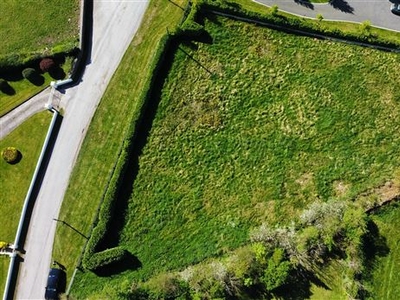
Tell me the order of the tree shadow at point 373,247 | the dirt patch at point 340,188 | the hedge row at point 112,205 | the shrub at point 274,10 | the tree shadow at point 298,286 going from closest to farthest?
the hedge row at point 112,205
the tree shadow at point 298,286
the tree shadow at point 373,247
the dirt patch at point 340,188
the shrub at point 274,10

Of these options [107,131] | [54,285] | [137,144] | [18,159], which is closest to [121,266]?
[54,285]

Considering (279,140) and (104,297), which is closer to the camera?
(104,297)

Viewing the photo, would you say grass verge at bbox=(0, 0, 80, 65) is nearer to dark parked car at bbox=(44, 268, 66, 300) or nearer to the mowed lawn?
the mowed lawn

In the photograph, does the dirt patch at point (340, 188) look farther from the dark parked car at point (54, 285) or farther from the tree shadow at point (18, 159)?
the tree shadow at point (18, 159)

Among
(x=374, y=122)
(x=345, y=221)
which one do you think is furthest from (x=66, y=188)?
(x=374, y=122)

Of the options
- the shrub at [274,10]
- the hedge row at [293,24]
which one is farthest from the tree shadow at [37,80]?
the shrub at [274,10]

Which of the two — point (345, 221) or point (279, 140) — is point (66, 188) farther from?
point (345, 221)

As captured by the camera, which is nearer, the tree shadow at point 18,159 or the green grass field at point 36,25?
the tree shadow at point 18,159

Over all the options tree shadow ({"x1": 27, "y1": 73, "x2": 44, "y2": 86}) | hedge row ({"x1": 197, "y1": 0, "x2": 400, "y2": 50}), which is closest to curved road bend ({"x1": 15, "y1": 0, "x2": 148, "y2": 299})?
tree shadow ({"x1": 27, "y1": 73, "x2": 44, "y2": 86})
